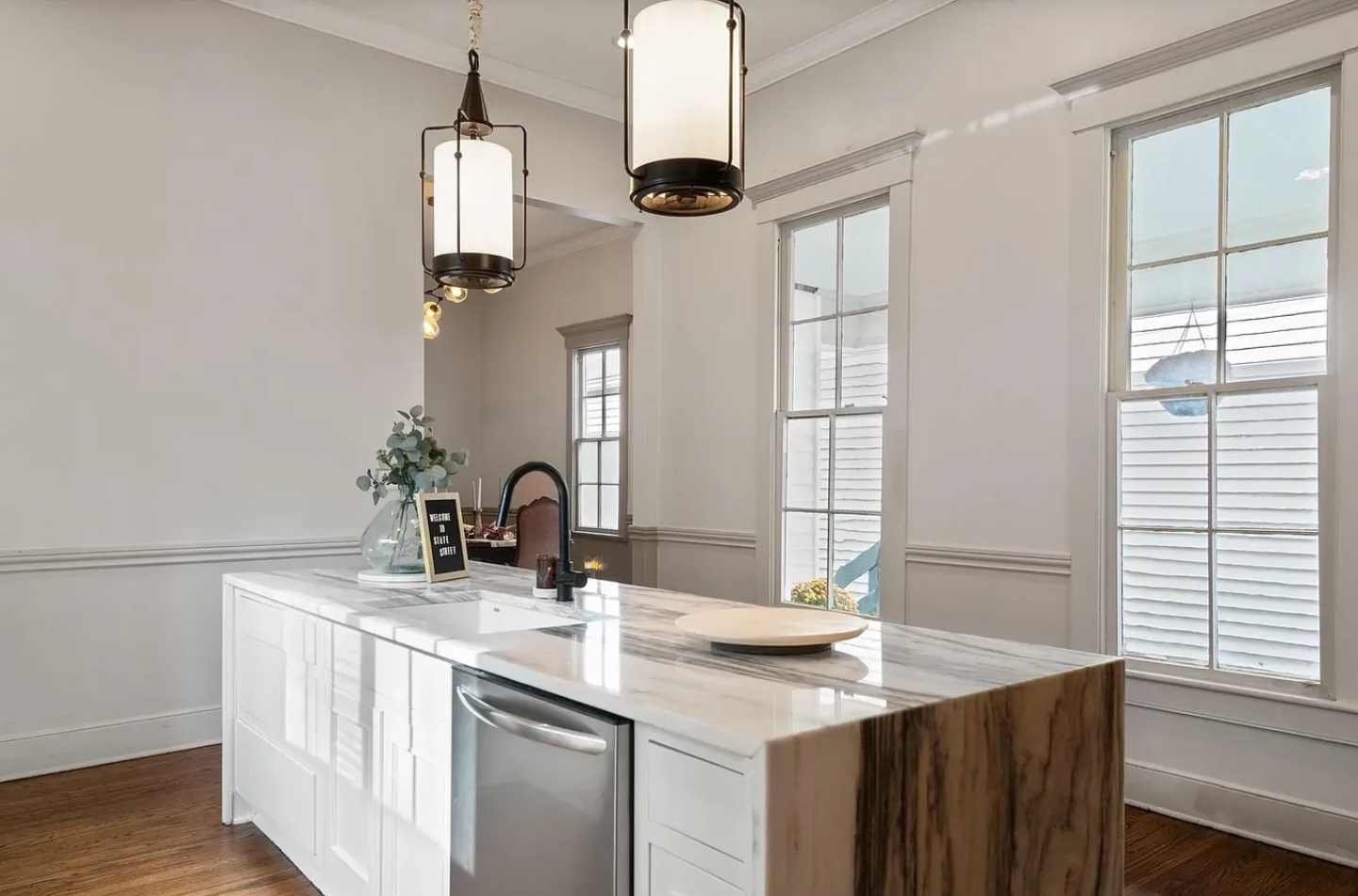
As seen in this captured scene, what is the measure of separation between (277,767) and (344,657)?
63 cm

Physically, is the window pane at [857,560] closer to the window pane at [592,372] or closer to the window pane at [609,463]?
the window pane at [609,463]

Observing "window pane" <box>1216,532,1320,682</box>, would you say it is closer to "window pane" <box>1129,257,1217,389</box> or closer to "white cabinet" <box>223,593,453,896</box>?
"window pane" <box>1129,257,1217,389</box>

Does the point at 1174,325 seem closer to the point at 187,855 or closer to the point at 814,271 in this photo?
the point at 814,271

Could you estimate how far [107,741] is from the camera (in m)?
3.59

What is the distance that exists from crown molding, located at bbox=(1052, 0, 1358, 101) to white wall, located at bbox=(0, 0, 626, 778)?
293cm

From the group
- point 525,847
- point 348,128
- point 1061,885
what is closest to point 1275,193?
point 1061,885

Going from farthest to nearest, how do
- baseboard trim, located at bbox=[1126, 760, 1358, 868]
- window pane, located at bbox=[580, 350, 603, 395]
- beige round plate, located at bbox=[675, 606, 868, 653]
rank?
window pane, located at bbox=[580, 350, 603, 395] < baseboard trim, located at bbox=[1126, 760, 1358, 868] < beige round plate, located at bbox=[675, 606, 868, 653]

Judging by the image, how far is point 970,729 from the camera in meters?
1.36

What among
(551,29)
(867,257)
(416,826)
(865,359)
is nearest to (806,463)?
(865,359)

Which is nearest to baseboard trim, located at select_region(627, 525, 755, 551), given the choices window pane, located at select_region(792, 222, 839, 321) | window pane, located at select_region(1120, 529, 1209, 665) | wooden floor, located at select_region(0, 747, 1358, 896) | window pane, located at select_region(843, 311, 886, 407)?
window pane, located at select_region(843, 311, 886, 407)

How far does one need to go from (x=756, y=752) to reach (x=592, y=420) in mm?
6333

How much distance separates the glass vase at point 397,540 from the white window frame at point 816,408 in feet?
6.85

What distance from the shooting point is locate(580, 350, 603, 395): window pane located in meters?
7.27

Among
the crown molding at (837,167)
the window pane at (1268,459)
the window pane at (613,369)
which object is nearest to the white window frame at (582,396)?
the window pane at (613,369)
